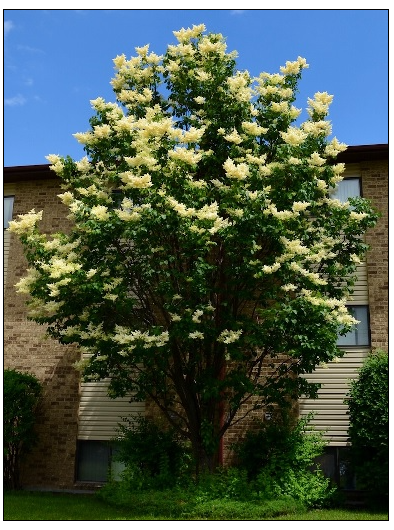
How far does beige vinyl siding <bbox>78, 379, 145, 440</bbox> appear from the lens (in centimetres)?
1424

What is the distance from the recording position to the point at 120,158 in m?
11.9

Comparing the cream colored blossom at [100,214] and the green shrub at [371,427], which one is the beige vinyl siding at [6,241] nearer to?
the cream colored blossom at [100,214]

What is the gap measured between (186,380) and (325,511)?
377 centimetres

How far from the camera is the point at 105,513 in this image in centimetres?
1076

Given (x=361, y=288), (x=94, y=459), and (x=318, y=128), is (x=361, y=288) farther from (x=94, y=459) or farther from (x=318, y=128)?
(x=94, y=459)

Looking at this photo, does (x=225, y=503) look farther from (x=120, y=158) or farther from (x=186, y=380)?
(x=120, y=158)

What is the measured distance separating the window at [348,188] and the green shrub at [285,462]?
223 inches

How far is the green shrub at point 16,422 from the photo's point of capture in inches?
541

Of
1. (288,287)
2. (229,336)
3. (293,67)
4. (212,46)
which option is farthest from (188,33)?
(229,336)

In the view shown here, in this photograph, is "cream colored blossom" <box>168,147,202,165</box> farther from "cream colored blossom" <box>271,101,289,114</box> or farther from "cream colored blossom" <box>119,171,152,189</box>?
"cream colored blossom" <box>271,101,289,114</box>

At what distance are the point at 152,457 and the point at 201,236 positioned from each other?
5382 millimetres

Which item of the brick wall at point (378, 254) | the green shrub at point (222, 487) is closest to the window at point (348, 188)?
the brick wall at point (378, 254)

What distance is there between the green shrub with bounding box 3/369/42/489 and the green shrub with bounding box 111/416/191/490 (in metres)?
2.53
